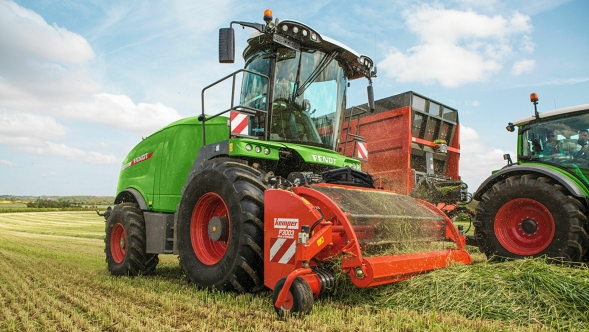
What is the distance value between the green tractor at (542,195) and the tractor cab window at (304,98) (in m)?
2.29

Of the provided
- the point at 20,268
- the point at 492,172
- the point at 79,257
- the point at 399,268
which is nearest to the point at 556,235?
the point at 492,172

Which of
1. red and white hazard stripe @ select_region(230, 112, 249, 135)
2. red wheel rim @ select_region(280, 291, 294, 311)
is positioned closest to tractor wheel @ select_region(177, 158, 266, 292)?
red and white hazard stripe @ select_region(230, 112, 249, 135)

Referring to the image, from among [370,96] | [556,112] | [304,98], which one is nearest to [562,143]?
[556,112]

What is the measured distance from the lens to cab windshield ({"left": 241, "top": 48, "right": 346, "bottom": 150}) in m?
4.82

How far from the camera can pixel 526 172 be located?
18.1ft

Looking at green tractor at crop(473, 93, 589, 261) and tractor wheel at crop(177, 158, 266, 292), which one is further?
green tractor at crop(473, 93, 589, 261)

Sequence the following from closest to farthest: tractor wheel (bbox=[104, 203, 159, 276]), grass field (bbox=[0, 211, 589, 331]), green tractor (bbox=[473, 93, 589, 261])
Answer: grass field (bbox=[0, 211, 589, 331]) < green tractor (bbox=[473, 93, 589, 261]) < tractor wheel (bbox=[104, 203, 159, 276])

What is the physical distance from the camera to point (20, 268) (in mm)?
6742

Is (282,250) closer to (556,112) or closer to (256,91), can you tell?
(256,91)

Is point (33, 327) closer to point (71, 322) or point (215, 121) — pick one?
point (71, 322)

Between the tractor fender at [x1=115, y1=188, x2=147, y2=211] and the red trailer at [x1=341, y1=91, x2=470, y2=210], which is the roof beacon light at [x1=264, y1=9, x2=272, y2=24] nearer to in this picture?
the tractor fender at [x1=115, y1=188, x2=147, y2=211]

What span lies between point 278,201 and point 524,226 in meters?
3.27

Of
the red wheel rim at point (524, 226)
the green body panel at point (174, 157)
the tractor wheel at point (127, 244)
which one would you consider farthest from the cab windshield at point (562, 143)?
the tractor wheel at point (127, 244)

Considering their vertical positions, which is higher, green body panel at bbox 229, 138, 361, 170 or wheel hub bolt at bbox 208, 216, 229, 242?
green body panel at bbox 229, 138, 361, 170
